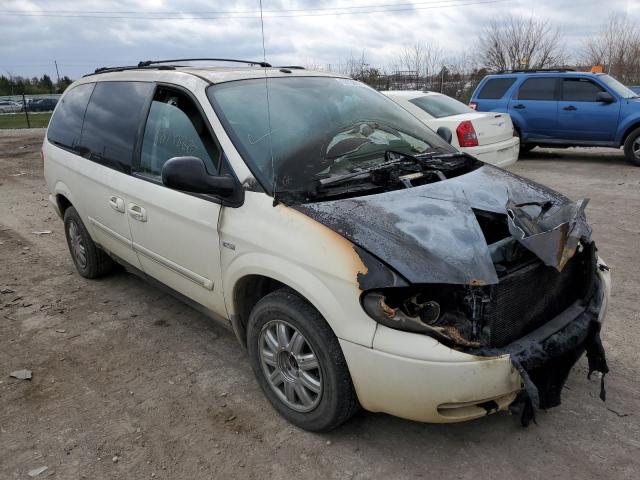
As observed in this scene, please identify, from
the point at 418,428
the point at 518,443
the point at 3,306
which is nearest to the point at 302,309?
the point at 418,428

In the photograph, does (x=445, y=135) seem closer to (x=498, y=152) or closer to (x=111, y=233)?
(x=111, y=233)

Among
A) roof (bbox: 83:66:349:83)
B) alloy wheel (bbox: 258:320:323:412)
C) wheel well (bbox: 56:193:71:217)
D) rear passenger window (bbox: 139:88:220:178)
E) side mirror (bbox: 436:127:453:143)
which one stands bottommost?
alloy wheel (bbox: 258:320:323:412)

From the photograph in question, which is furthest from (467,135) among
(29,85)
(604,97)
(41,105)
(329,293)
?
(29,85)

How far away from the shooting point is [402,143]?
3430mm

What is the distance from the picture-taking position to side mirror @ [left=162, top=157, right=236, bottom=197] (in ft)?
8.77

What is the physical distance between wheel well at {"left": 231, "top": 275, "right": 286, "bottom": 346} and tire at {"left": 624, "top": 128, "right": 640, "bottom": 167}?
959cm

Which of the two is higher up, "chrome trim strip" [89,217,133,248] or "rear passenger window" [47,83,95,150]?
"rear passenger window" [47,83,95,150]

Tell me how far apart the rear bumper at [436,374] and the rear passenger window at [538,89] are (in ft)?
32.2

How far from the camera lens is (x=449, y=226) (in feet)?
8.15

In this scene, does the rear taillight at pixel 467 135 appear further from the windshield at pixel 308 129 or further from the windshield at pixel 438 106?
the windshield at pixel 308 129

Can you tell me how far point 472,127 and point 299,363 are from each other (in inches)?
246

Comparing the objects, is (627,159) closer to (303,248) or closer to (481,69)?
(303,248)

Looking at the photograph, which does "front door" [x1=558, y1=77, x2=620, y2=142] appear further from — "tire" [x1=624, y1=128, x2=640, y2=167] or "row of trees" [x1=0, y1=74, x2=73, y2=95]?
"row of trees" [x1=0, y1=74, x2=73, y2=95]

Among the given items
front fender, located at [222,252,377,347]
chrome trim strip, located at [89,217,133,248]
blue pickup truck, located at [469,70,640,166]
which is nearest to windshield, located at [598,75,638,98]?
blue pickup truck, located at [469,70,640,166]
